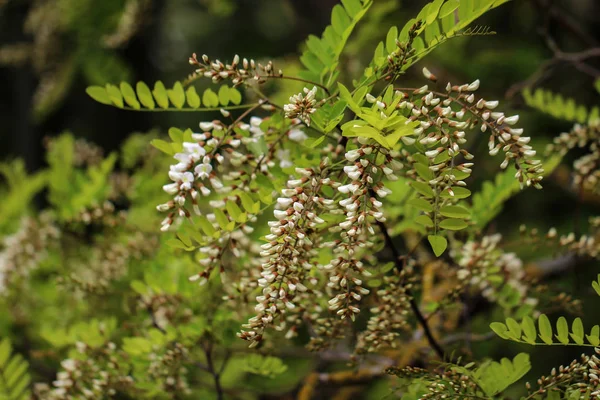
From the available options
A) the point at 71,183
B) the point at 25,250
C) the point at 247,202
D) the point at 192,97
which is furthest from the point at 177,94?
the point at 25,250

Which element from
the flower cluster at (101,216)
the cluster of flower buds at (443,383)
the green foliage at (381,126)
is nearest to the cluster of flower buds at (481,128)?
the green foliage at (381,126)

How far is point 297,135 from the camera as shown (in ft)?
4.00

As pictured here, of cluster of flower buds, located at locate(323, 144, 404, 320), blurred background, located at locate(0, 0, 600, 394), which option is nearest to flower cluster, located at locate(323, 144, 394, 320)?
cluster of flower buds, located at locate(323, 144, 404, 320)

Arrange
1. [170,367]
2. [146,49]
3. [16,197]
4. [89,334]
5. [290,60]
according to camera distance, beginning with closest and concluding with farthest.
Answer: [170,367] < [89,334] < [16,197] < [290,60] < [146,49]

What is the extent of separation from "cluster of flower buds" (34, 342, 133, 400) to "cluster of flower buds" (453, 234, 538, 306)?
880mm

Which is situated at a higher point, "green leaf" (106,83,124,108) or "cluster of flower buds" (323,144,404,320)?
"green leaf" (106,83,124,108)

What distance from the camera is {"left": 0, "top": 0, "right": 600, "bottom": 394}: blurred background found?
266cm

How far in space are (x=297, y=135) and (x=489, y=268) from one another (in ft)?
2.05

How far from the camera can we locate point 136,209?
2.29 meters

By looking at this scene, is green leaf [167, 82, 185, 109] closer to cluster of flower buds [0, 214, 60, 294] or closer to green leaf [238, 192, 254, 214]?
green leaf [238, 192, 254, 214]

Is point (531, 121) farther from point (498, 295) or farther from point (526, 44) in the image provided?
point (498, 295)

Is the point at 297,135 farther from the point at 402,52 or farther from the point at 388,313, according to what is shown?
the point at 388,313

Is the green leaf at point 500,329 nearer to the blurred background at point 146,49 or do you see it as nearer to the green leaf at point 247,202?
the green leaf at point 247,202

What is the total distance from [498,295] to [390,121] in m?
0.82
